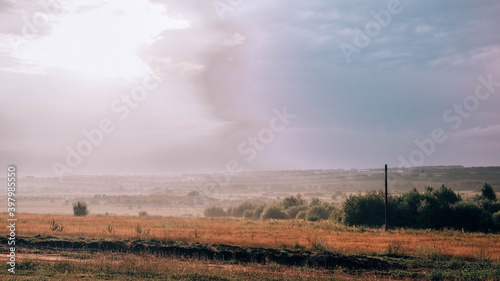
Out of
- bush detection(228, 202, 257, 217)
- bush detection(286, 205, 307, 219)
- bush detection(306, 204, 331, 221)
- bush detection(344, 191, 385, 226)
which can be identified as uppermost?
bush detection(344, 191, 385, 226)

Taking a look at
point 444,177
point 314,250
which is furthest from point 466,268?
point 444,177

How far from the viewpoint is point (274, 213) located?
231ft

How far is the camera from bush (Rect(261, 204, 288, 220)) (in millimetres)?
70000

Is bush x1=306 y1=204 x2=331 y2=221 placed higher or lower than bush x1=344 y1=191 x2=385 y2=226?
lower

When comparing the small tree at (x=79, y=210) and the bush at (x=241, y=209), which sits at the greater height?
the small tree at (x=79, y=210)

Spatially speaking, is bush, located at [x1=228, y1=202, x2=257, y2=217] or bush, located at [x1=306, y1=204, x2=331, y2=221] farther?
bush, located at [x1=228, y1=202, x2=257, y2=217]

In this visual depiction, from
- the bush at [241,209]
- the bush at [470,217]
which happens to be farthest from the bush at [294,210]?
the bush at [470,217]

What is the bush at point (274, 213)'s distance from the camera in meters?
70.0

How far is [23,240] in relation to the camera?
2691 centimetres

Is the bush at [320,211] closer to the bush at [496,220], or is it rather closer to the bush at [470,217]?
the bush at [470,217]

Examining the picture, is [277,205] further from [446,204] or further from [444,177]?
[444,177]

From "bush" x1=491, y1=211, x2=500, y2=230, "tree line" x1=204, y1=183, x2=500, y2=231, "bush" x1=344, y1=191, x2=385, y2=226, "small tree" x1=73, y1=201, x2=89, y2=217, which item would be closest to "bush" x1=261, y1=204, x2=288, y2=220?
"tree line" x1=204, y1=183, x2=500, y2=231

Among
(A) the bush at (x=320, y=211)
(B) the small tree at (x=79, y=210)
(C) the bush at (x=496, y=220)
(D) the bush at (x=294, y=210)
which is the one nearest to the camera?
(C) the bush at (x=496, y=220)

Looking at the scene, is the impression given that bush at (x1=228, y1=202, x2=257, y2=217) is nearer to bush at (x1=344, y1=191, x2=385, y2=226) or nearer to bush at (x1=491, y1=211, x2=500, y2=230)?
bush at (x1=344, y1=191, x2=385, y2=226)
